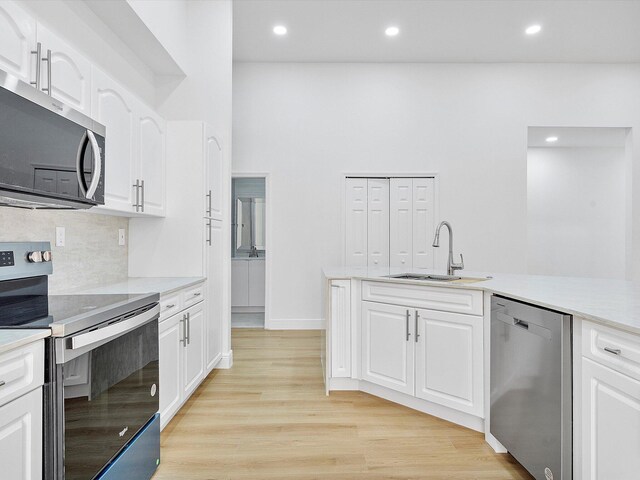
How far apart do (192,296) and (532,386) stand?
2093mm

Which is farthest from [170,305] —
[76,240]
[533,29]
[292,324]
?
[533,29]

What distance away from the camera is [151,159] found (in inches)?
106

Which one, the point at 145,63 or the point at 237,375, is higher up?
the point at 145,63

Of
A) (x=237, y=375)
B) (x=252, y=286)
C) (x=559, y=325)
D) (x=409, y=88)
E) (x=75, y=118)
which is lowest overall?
(x=237, y=375)

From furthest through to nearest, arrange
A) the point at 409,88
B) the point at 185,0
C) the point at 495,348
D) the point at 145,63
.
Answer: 1. the point at 409,88
2. the point at 185,0
3. the point at 145,63
4. the point at 495,348

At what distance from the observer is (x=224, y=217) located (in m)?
3.53

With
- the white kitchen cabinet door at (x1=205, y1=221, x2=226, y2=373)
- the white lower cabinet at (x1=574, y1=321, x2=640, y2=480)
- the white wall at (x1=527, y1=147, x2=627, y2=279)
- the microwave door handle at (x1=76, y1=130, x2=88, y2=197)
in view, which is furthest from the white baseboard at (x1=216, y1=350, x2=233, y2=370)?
the white wall at (x1=527, y1=147, x2=627, y2=279)

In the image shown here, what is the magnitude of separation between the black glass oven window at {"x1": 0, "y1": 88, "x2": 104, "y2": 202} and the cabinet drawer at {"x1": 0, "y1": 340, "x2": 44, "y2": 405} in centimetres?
54

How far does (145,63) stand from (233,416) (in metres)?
2.84

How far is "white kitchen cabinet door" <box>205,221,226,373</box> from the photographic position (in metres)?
3.03

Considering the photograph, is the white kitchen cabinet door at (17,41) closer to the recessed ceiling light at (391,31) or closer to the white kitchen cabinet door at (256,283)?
the recessed ceiling light at (391,31)

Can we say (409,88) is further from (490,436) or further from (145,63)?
(490,436)

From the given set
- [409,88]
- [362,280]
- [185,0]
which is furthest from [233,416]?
[409,88]

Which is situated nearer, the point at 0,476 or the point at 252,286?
the point at 0,476
